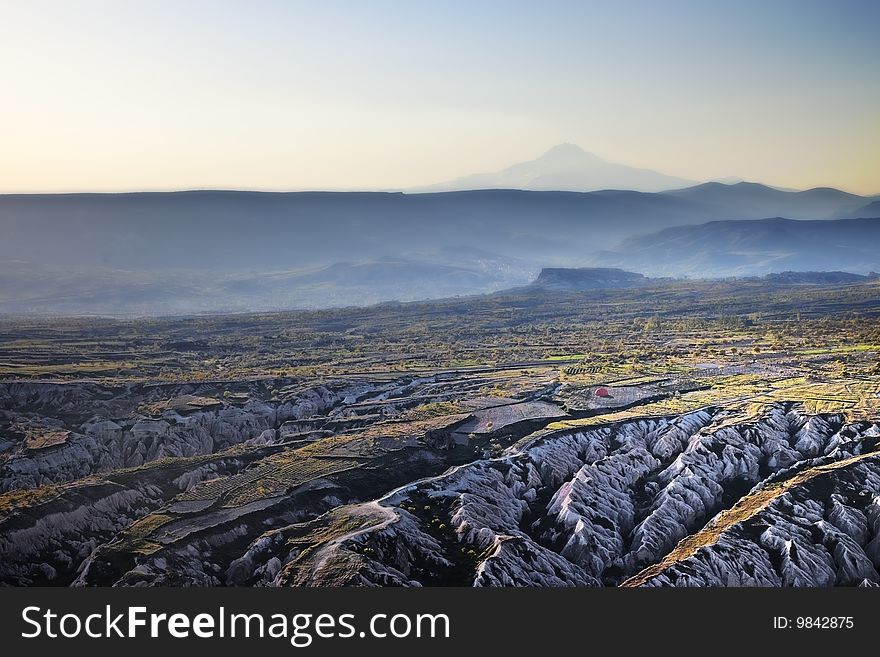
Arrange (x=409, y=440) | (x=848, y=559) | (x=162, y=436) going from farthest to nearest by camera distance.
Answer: (x=162, y=436), (x=409, y=440), (x=848, y=559)

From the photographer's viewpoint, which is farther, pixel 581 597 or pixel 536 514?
pixel 536 514

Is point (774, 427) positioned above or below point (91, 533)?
above

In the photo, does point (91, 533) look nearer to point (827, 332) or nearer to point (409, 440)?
point (409, 440)

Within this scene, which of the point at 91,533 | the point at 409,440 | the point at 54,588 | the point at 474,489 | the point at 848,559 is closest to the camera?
the point at 54,588

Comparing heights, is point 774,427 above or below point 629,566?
above

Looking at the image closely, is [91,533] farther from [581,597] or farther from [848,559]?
[848,559]

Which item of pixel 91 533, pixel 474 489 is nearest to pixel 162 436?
pixel 91 533

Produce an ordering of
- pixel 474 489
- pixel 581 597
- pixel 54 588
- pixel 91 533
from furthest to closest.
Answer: pixel 474 489 → pixel 91 533 → pixel 54 588 → pixel 581 597

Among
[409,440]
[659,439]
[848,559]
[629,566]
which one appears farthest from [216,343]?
[848,559]

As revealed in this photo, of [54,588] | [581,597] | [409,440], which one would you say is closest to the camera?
[581,597]
